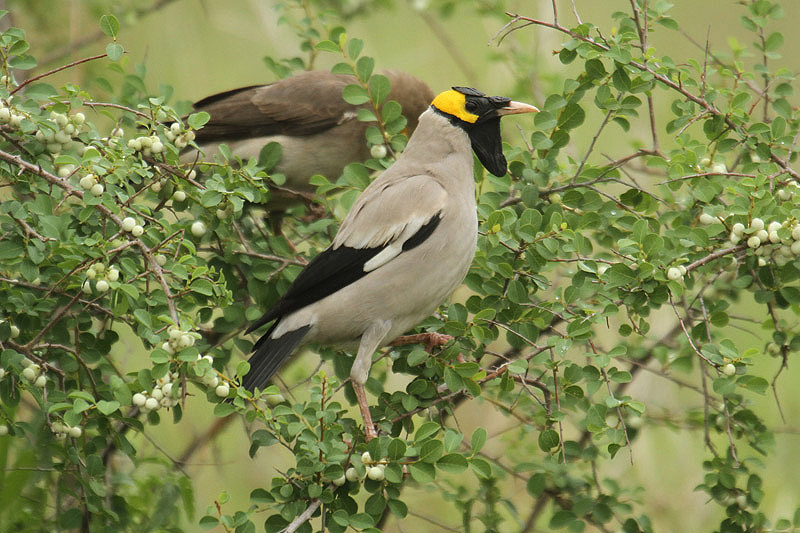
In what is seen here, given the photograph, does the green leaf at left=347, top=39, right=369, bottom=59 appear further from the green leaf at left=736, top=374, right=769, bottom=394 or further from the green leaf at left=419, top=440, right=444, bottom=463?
the green leaf at left=736, top=374, right=769, bottom=394

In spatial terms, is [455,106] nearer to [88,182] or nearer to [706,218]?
[706,218]

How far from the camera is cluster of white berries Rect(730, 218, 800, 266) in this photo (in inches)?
113

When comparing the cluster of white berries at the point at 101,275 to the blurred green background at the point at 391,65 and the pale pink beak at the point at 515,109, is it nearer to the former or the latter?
the blurred green background at the point at 391,65

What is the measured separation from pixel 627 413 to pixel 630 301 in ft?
3.91

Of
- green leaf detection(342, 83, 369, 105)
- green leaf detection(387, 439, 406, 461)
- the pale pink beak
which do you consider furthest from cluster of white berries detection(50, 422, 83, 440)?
the pale pink beak

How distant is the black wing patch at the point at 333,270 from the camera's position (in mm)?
3422

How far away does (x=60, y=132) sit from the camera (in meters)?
2.96

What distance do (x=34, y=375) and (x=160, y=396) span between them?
0.57 metres

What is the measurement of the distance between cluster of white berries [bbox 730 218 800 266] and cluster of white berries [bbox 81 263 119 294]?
1967mm

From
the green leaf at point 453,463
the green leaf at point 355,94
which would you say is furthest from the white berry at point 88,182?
the green leaf at point 453,463

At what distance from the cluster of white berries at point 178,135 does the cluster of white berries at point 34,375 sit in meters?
0.90

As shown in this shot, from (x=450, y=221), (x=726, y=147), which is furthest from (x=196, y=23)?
(x=726, y=147)

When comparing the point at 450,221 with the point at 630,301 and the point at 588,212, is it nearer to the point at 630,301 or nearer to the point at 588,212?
the point at 588,212

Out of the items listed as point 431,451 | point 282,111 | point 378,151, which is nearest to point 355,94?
point 378,151
